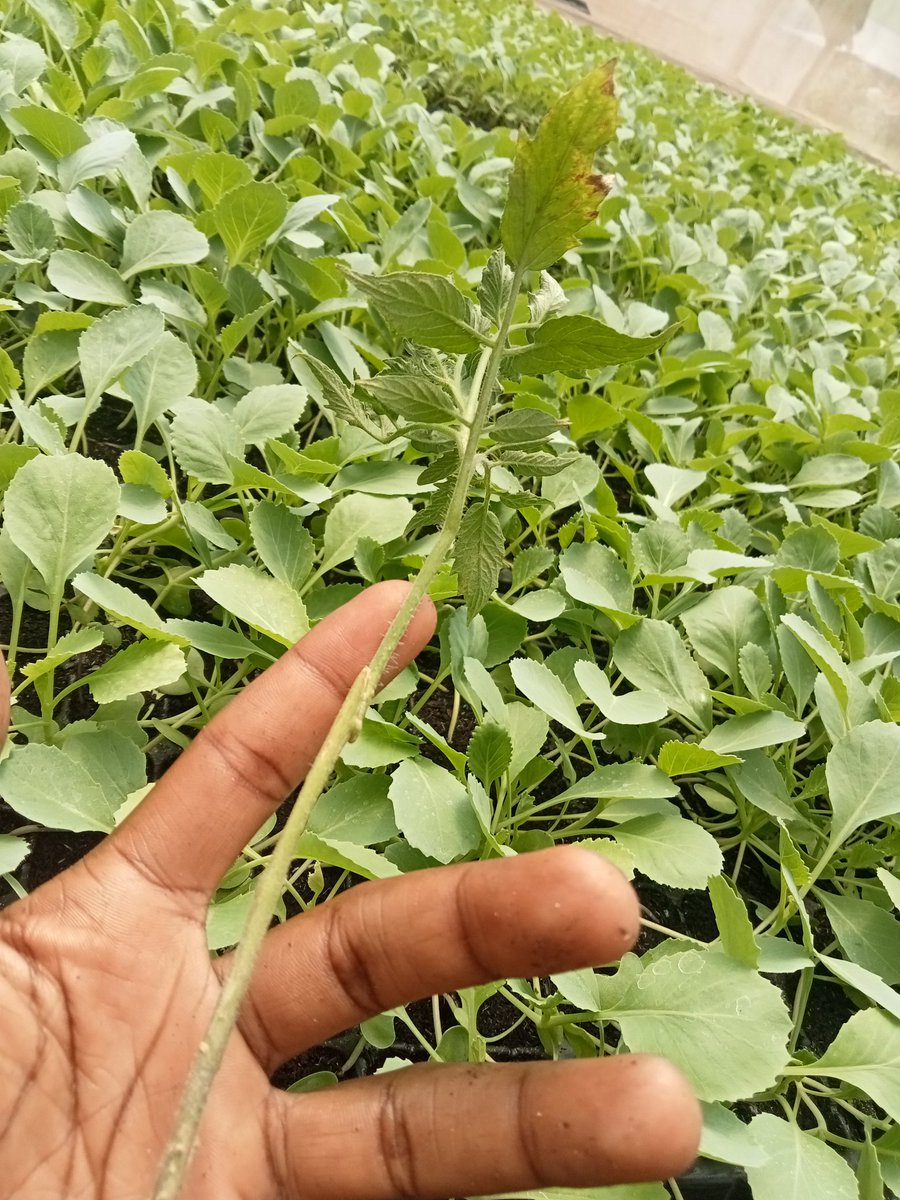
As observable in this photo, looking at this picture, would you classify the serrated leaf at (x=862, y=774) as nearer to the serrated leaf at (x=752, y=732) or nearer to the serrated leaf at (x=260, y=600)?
the serrated leaf at (x=752, y=732)

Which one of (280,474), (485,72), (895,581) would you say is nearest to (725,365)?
(895,581)

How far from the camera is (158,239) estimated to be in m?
0.87

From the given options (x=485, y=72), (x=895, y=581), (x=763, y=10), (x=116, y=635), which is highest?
(x=763, y=10)

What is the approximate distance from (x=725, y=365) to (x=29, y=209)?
85 centimetres

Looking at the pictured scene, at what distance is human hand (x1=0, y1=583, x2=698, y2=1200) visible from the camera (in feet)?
1.35

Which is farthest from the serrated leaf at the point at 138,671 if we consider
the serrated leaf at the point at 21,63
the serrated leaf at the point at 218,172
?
the serrated leaf at the point at 21,63

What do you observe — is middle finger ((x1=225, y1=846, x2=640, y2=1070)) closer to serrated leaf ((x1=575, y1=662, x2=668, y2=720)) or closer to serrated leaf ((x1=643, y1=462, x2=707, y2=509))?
serrated leaf ((x1=575, y1=662, x2=668, y2=720))

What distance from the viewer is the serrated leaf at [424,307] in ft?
1.30

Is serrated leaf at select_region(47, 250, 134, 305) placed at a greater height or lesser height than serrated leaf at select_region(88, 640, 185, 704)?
greater

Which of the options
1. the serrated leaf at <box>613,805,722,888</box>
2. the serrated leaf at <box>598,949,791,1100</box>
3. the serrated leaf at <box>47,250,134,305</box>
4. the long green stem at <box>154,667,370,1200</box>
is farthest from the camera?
the serrated leaf at <box>47,250,134,305</box>

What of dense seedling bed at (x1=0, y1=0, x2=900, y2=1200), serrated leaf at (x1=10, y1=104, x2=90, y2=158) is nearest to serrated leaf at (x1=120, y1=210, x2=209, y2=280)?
dense seedling bed at (x1=0, y1=0, x2=900, y2=1200)

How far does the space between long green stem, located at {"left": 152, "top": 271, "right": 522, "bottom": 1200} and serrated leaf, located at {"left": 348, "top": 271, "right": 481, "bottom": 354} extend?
20mm

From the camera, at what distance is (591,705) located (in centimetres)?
81

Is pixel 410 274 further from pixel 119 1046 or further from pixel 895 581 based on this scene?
pixel 895 581
